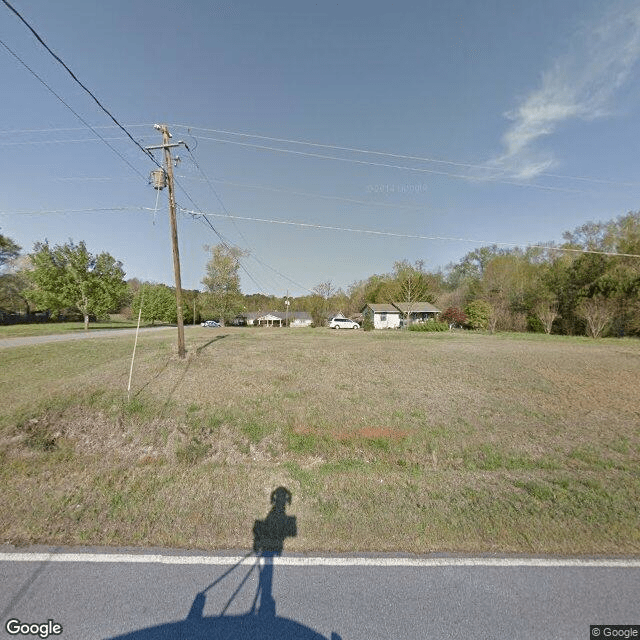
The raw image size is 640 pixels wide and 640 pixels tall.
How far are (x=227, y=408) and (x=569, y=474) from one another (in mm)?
6053

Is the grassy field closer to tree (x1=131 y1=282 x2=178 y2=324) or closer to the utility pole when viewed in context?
the utility pole

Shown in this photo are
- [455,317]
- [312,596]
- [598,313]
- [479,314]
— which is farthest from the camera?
[455,317]

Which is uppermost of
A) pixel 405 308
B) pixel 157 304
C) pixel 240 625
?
pixel 405 308

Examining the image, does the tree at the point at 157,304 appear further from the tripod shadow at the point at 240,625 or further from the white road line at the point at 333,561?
the tripod shadow at the point at 240,625

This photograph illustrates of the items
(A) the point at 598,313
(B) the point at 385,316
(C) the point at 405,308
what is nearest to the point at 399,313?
(C) the point at 405,308

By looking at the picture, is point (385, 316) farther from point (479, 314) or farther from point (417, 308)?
point (479, 314)

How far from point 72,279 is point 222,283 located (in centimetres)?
1896

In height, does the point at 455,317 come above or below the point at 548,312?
below

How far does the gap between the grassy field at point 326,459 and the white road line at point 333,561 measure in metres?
0.15

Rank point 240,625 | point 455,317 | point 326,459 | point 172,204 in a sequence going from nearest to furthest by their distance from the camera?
point 240,625 → point 326,459 → point 172,204 → point 455,317

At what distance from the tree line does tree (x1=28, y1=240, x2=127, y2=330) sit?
79 mm

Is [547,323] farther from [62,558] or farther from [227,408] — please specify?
[62,558]

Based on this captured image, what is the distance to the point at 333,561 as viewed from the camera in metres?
2.79

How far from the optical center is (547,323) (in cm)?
2894
